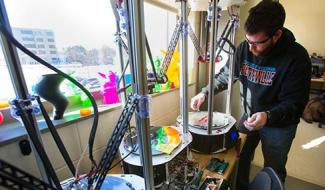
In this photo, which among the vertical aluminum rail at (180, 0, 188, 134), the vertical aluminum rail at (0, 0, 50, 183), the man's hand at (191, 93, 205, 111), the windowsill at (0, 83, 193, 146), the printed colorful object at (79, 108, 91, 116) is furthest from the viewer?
the man's hand at (191, 93, 205, 111)

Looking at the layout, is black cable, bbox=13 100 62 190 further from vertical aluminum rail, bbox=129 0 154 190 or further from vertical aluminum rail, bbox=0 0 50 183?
vertical aluminum rail, bbox=129 0 154 190

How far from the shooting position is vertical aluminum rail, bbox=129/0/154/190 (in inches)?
14.9

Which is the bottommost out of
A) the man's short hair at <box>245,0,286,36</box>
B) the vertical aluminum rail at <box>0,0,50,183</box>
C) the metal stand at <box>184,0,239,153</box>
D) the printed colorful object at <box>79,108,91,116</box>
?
the metal stand at <box>184,0,239,153</box>

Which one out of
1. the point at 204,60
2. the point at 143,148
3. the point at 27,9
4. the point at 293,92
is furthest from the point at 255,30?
the point at 27,9

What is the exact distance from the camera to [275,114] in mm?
989

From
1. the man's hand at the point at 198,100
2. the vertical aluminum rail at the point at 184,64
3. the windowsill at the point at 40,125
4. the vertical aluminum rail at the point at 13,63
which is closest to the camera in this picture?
the vertical aluminum rail at the point at 13,63

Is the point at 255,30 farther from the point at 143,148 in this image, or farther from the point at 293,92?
the point at 143,148

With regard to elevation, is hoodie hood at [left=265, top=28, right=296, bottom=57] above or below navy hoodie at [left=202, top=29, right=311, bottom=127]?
above

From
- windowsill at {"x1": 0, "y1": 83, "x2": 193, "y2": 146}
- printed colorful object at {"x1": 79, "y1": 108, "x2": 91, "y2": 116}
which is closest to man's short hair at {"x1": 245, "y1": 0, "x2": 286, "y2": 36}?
windowsill at {"x1": 0, "y1": 83, "x2": 193, "y2": 146}

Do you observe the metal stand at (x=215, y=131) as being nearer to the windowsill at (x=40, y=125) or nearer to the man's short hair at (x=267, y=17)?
the man's short hair at (x=267, y=17)

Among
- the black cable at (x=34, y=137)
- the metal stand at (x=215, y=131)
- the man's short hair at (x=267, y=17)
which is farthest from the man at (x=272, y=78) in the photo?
the black cable at (x=34, y=137)

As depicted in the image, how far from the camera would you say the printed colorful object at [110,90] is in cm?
109

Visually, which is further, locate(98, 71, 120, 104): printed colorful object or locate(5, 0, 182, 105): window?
locate(98, 71, 120, 104): printed colorful object

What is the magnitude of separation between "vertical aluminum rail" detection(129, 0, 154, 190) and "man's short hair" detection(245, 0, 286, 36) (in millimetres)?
755
